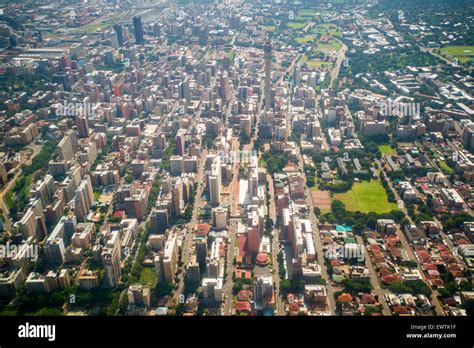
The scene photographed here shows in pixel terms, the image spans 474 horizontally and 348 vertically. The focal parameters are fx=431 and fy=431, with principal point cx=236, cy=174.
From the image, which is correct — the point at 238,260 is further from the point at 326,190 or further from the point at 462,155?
the point at 462,155

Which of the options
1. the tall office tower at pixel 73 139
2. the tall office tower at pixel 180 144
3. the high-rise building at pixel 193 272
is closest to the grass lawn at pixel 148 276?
the high-rise building at pixel 193 272

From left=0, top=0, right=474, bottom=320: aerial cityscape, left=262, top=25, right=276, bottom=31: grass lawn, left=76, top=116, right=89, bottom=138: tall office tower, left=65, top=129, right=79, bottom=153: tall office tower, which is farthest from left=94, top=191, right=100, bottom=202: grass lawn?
left=262, top=25, right=276, bottom=31: grass lawn

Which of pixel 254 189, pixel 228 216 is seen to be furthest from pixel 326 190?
pixel 228 216

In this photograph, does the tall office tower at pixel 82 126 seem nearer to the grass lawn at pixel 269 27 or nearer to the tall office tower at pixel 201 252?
the tall office tower at pixel 201 252

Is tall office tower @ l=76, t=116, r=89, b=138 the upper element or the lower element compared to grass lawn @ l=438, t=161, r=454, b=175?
upper

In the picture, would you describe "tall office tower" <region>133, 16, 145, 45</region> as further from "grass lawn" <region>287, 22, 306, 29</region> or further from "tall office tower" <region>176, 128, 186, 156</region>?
"tall office tower" <region>176, 128, 186, 156</region>

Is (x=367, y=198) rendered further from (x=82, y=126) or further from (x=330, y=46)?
(x=330, y=46)
